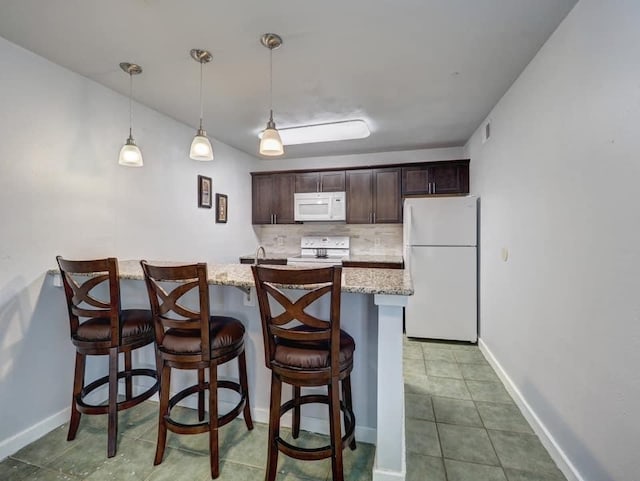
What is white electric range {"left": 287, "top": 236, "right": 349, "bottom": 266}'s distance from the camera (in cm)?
440

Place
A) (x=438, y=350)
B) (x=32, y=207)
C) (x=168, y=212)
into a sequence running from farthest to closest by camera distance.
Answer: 1. (x=438, y=350)
2. (x=168, y=212)
3. (x=32, y=207)

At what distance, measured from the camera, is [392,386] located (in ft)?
4.72

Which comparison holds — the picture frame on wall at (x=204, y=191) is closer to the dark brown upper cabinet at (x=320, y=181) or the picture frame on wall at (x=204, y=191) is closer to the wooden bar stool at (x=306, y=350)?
the dark brown upper cabinet at (x=320, y=181)

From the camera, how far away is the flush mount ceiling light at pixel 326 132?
3230 mm

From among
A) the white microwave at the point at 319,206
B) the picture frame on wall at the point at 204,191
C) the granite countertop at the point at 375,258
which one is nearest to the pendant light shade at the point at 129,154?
the picture frame on wall at the point at 204,191

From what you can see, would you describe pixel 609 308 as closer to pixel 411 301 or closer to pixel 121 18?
pixel 411 301

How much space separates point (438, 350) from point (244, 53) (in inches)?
126

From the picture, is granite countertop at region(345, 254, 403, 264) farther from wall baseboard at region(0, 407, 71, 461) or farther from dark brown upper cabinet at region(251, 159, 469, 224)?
wall baseboard at region(0, 407, 71, 461)

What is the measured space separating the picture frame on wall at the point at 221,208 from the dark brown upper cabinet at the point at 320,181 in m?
1.09

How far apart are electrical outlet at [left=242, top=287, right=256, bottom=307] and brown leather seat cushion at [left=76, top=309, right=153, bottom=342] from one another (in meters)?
0.57

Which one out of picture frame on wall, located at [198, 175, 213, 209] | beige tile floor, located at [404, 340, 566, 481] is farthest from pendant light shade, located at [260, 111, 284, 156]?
beige tile floor, located at [404, 340, 566, 481]

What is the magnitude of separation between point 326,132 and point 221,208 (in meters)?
1.59

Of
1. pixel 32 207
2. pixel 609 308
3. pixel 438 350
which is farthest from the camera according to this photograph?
pixel 438 350

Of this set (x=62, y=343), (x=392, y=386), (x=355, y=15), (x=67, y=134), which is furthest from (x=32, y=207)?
(x=392, y=386)
